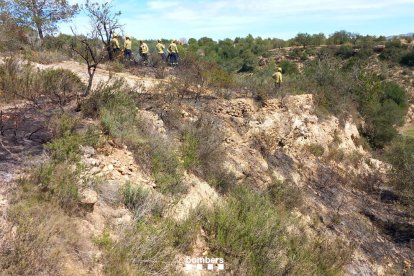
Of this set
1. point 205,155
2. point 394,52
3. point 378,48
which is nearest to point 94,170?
point 205,155

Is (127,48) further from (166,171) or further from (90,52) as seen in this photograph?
(166,171)

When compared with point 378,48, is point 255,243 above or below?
below

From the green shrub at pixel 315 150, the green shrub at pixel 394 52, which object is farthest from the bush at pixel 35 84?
the green shrub at pixel 394 52

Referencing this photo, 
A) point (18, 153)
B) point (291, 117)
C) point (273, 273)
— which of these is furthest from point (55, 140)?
point (291, 117)

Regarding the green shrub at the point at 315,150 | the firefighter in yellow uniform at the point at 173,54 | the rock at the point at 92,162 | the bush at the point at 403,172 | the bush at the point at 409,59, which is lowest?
the bush at the point at 403,172

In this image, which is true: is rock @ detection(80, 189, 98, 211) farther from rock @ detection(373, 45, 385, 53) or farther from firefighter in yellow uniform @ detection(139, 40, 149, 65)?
rock @ detection(373, 45, 385, 53)

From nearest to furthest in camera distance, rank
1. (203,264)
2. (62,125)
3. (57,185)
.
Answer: (57,185), (203,264), (62,125)

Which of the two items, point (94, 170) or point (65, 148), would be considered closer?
point (65, 148)

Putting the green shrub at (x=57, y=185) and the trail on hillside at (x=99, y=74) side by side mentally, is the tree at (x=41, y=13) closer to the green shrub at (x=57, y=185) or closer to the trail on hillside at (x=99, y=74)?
the trail on hillside at (x=99, y=74)

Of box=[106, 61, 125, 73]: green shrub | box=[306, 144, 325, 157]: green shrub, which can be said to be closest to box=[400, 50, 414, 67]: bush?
box=[306, 144, 325, 157]: green shrub

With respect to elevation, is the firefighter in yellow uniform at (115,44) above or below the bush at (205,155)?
above

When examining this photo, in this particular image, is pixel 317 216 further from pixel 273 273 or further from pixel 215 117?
pixel 273 273

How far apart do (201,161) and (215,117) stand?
3.15 meters

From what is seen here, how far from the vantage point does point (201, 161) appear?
834 centimetres
